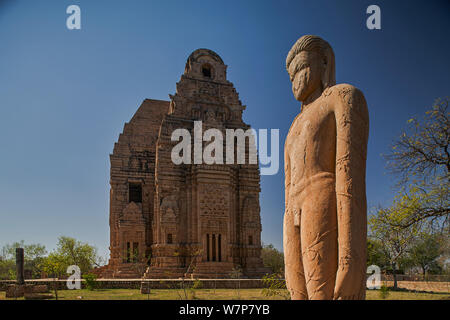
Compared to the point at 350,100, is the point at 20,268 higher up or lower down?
lower down

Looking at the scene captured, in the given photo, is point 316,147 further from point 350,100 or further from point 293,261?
point 293,261

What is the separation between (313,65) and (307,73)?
0.33ft

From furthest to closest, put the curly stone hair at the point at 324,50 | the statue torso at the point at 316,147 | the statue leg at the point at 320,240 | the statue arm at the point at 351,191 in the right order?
the curly stone hair at the point at 324,50, the statue torso at the point at 316,147, the statue leg at the point at 320,240, the statue arm at the point at 351,191

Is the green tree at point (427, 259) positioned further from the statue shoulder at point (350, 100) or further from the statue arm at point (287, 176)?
the statue shoulder at point (350, 100)

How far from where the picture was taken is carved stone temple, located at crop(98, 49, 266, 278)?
26.3m

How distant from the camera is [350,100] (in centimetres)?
357

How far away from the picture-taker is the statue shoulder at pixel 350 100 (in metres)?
3.56

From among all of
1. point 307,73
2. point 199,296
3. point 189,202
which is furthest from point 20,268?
point 307,73

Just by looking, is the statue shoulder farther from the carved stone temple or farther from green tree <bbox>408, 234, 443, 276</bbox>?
green tree <bbox>408, 234, 443, 276</bbox>

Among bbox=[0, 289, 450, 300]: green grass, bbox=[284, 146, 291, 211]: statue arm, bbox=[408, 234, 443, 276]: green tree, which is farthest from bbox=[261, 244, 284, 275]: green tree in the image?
bbox=[284, 146, 291, 211]: statue arm

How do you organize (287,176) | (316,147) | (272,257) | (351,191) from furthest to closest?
(272,257) → (287,176) → (316,147) → (351,191)

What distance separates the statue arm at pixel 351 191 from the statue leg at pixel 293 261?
0.57 m

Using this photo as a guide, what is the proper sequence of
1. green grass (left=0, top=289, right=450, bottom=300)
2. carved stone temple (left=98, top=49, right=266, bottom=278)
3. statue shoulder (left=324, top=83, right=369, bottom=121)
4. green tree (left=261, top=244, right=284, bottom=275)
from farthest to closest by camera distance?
1. green tree (left=261, top=244, right=284, bottom=275)
2. carved stone temple (left=98, top=49, right=266, bottom=278)
3. green grass (left=0, top=289, right=450, bottom=300)
4. statue shoulder (left=324, top=83, right=369, bottom=121)

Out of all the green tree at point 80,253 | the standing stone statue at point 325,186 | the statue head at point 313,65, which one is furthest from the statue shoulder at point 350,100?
the green tree at point 80,253
